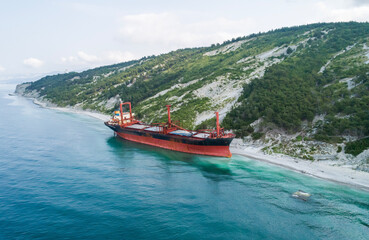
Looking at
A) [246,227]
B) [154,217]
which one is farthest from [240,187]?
[154,217]

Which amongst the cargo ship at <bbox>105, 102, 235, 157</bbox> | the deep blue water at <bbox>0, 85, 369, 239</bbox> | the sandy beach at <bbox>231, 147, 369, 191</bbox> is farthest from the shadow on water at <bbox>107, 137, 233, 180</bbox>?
the sandy beach at <bbox>231, 147, 369, 191</bbox>

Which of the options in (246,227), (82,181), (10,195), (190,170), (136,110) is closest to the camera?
(246,227)

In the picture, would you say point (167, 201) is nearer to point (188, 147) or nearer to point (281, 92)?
point (188, 147)

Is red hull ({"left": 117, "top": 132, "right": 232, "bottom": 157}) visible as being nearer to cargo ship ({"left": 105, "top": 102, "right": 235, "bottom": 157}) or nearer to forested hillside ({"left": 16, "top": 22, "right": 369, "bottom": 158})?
cargo ship ({"left": 105, "top": 102, "right": 235, "bottom": 157})

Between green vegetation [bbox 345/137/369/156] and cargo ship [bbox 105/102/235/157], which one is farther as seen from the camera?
cargo ship [bbox 105/102/235/157]

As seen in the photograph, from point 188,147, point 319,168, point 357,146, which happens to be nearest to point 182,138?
point 188,147

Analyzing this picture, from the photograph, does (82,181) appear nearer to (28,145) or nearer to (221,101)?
(28,145)

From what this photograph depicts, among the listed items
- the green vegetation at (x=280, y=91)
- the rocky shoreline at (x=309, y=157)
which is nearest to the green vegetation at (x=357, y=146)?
the rocky shoreline at (x=309, y=157)
